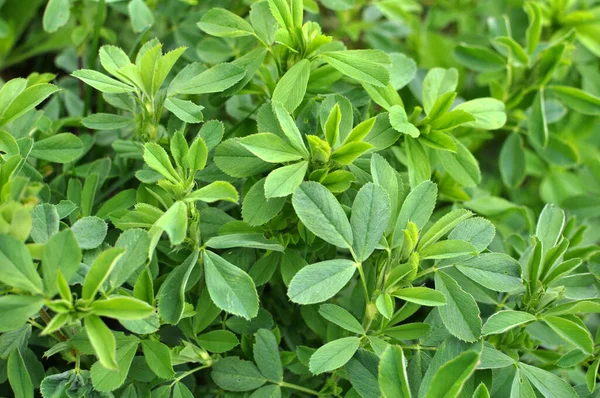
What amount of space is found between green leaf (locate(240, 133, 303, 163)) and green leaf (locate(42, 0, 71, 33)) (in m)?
0.54

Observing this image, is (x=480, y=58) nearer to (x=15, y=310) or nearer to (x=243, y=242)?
(x=243, y=242)

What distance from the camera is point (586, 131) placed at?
1557mm

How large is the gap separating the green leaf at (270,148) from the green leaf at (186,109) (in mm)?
105

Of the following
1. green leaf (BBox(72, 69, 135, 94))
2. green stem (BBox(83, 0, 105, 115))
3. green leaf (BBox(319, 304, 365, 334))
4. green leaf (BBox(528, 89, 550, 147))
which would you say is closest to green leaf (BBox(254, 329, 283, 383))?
green leaf (BBox(319, 304, 365, 334))

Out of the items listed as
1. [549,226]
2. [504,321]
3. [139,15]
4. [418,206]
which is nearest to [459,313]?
[504,321]

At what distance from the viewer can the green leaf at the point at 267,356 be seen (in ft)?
3.01

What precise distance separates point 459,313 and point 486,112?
0.39 m

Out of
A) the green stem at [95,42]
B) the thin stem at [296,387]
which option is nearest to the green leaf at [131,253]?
the thin stem at [296,387]

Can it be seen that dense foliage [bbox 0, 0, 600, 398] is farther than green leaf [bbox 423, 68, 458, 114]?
No

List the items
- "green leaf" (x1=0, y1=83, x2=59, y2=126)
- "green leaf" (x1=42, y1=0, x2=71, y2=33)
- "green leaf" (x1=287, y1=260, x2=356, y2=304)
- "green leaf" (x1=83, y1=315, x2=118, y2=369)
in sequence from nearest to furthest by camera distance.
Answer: "green leaf" (x1=83, y1=315, x2=118, y2=369) < "green leaf" (x1=287, y1=260, x2=356, y2=304) < "green leaf" (x1=0, y1=83, x2=59, y2=126) < "green leaf" (x1=42, y1=0, x2=71, y2=33)

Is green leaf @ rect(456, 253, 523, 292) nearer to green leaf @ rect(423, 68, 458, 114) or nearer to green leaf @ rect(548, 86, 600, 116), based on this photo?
green leaf @ rect(423, 68, 458, 114)

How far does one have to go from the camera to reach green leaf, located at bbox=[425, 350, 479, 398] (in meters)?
0.73

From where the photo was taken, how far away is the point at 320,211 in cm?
82

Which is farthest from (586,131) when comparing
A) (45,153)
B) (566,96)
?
(45,153)
